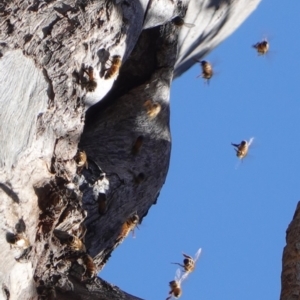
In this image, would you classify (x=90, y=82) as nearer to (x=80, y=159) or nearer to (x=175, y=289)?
(x=80, y=159)

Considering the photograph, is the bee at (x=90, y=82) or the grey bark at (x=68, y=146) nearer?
the grey bark at (x=68, y=146)

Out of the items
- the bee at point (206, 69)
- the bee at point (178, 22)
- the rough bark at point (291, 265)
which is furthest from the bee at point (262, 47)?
the rough bark at point (291, 265)

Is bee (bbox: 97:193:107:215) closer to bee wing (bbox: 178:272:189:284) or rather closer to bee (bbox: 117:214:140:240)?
bee (bbox: 117:214:140:240)

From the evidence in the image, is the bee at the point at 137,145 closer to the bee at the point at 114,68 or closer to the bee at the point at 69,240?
the bee at the point at 114,68

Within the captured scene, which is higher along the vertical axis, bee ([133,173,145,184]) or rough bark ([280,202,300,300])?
bee ([133,173,145,184])

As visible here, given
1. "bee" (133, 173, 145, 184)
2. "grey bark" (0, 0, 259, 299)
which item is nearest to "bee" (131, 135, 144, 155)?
"grey bark" (0, 0, 259, 299)

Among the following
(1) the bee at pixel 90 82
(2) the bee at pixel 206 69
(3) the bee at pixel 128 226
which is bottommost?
(3) the bee at pixel 128 226

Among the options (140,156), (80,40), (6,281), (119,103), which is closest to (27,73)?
(80,40)
